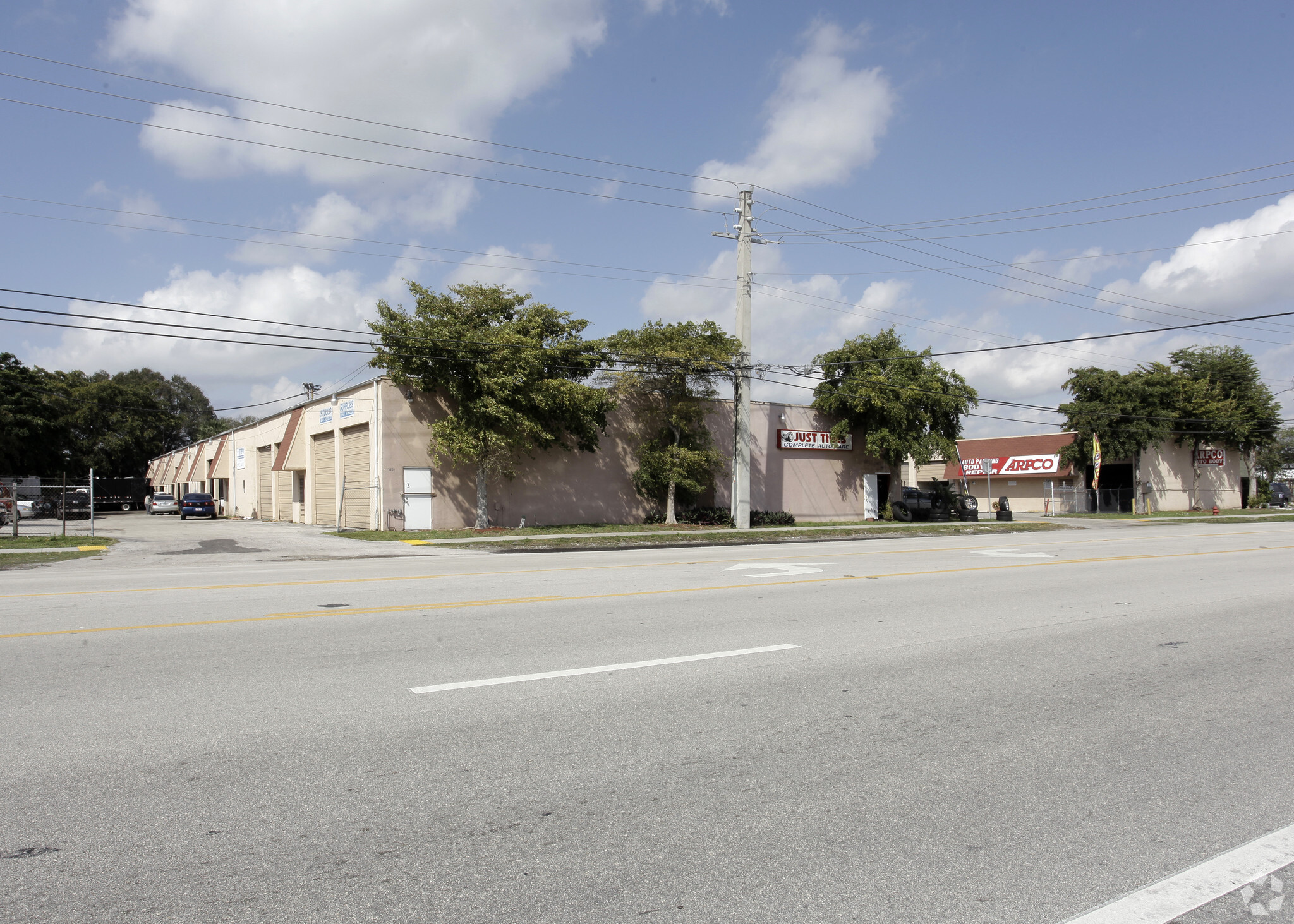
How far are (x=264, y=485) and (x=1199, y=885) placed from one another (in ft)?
165

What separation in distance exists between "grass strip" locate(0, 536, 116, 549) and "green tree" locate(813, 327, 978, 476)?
29.2 metres

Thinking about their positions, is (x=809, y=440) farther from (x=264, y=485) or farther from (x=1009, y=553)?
(x=264, y=485)

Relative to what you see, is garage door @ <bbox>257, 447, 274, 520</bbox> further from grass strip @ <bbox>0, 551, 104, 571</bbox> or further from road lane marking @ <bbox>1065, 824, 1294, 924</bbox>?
road lane marking @ <bbox>1065, 824, 1294, 924</bbox>

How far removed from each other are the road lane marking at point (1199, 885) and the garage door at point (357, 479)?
30078mm

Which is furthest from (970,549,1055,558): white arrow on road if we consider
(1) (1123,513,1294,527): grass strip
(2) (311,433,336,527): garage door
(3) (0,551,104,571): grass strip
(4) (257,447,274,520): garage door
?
(4) (257,447,274,520): garage door

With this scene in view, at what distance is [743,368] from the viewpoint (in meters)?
31.4

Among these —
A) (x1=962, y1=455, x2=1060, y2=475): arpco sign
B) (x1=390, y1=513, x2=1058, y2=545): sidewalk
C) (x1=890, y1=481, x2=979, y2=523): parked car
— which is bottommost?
(x1=390, y1=513, x2=1058, y2=545): sidewalk

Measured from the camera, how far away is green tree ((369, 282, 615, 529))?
1116 inches

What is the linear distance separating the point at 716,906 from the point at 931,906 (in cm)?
85

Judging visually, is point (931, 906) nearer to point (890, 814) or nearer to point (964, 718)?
point (890, 814)

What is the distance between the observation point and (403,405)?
30688 millimetres

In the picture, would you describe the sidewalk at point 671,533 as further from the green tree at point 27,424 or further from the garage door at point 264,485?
the green tree at point 27,424

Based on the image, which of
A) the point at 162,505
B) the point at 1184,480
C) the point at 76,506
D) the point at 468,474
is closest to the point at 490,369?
the point at 468,474

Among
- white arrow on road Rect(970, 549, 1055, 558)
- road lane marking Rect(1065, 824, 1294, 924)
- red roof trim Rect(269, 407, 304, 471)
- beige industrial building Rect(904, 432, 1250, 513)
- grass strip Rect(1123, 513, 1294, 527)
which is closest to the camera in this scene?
road lane marking Rect(1065, 824, 1294, 924)
